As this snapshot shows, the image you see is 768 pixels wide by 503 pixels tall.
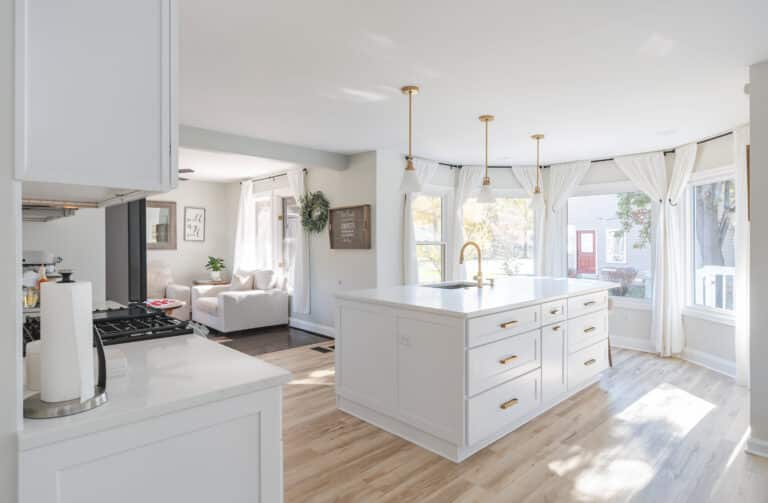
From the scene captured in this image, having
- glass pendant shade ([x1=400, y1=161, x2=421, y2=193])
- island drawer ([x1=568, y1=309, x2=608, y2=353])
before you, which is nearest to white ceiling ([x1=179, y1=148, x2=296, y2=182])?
glass pendant shade ([x1=400, y1=161, x2=421, y2=193])

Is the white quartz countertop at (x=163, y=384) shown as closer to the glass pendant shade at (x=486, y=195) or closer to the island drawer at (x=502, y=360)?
the island drawer at (x=502, y=360)

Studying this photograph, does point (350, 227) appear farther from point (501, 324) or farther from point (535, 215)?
point (501, 324)

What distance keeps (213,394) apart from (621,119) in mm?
3925

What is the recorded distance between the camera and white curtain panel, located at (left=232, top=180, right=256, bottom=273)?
705 cm

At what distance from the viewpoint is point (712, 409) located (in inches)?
127

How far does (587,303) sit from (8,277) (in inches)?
142

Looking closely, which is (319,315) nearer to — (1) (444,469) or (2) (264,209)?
(2) (264,209)

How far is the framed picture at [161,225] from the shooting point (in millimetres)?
6989

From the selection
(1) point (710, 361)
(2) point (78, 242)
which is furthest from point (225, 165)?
(1) point (710, 361)

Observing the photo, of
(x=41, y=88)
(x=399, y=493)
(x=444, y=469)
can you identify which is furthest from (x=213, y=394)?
(x=444, y=469)

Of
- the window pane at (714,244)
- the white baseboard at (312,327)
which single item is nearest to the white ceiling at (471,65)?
the window pane at (714,244)

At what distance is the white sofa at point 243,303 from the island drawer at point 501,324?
13.5 ft

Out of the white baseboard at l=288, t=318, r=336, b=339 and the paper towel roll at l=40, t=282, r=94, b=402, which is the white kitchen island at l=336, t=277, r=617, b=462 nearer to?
the paper towel roll at l=40, t=282, r=94, b=402

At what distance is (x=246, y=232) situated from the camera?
7.11 meters
